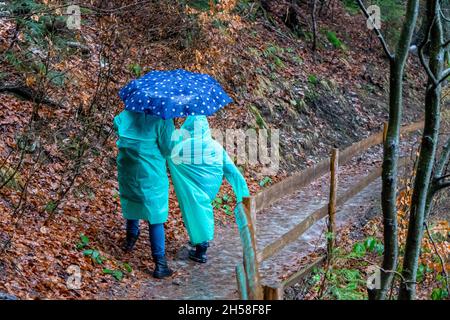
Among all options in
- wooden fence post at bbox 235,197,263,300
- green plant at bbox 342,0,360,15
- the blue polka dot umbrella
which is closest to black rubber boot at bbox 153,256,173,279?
the blue polka dot umbrella

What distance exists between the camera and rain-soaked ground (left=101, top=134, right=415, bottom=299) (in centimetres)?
667

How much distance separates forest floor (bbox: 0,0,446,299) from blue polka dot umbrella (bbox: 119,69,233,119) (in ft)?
3.60

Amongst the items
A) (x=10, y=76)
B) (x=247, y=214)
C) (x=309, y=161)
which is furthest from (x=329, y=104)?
(x=247, y=214)

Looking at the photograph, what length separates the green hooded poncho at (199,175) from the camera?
23.7ft

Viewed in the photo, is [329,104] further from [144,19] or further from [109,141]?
[109,141]

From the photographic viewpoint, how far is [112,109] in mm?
9938

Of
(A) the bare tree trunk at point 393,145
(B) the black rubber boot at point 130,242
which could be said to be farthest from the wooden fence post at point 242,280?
(B) the black rubber boot at point 130,242

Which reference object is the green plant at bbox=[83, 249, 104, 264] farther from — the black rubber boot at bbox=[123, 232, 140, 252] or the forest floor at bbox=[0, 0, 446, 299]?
the black rubber boot at bbox=[123, 232, 140, 252]

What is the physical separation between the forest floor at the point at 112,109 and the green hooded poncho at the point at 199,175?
22.9 inches

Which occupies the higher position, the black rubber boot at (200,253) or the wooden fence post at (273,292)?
the wooden fence post at (273,292)

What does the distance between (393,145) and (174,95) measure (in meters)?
2.42

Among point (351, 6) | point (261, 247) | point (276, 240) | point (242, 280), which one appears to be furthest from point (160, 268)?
point (351, 6)

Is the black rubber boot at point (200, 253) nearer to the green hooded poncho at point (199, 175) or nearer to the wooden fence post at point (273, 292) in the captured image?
the green hooded poncho at point (199, 175)
